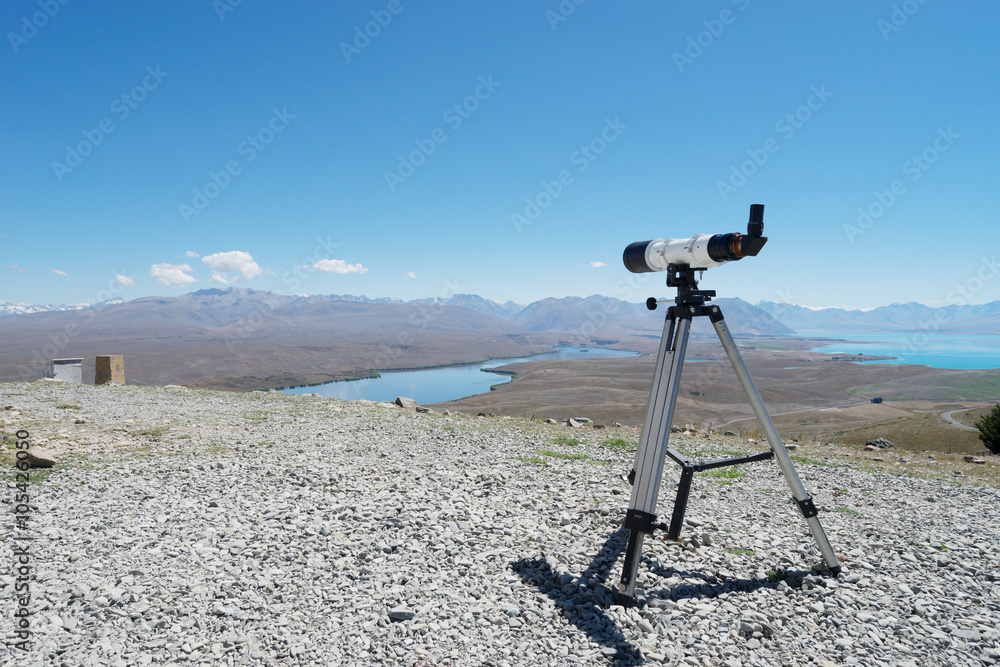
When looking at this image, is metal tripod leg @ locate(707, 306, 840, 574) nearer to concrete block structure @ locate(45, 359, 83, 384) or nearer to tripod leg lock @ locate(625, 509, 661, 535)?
tripod leg lock @ locate(625, 509, 661, 535)

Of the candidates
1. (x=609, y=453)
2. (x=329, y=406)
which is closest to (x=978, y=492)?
(x=609, y=453)

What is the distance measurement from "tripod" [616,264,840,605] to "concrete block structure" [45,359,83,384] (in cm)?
3084

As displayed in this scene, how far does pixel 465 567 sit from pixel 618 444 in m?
8.67

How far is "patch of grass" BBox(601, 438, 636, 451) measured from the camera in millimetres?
12926

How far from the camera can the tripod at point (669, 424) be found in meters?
4.73

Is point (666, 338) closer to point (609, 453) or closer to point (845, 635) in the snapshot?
point (845, 635)

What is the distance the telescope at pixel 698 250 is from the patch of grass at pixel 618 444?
325 inches

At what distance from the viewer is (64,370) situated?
2531 centimetres

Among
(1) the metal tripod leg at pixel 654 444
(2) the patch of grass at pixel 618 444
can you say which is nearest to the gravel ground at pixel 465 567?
(1) the metal tripod leg at pixel 654 444

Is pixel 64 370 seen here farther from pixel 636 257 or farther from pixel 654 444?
pixel 654 444

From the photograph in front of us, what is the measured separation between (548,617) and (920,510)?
767 cm

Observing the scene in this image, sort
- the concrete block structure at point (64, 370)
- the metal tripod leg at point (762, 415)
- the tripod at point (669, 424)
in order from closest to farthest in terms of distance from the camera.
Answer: the tripod at point (669, 424) < the metal tripod leg at point (762, 415) < the concrete block structure at point (64, 370)

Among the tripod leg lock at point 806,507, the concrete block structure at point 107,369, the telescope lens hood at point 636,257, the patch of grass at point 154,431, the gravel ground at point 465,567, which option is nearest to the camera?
the gravel ground at point 465,567

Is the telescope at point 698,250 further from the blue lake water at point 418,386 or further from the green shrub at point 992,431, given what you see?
the blue lake water at point 418,386
